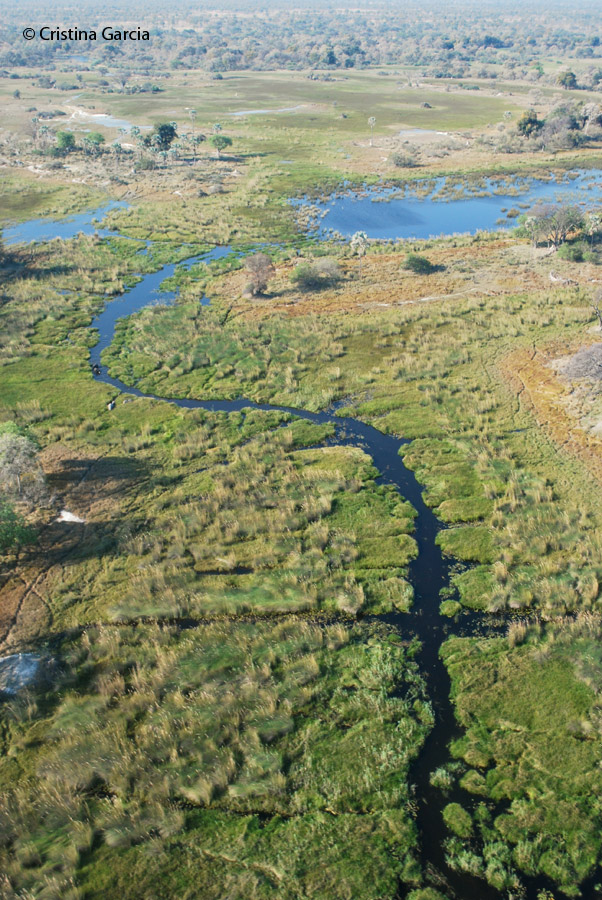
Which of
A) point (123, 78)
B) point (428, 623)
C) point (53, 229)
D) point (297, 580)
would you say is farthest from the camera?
point (123, 78)

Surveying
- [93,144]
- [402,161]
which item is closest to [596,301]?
[402,161]

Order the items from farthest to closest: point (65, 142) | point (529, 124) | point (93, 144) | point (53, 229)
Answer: point (529, 124), point (93, 144), point (65, 142), point (53, 229)

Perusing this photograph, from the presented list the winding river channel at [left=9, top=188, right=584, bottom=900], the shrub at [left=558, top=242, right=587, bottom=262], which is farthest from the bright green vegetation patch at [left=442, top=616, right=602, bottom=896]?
the shrub at [left=558, top=242, right=587, bottom=262]

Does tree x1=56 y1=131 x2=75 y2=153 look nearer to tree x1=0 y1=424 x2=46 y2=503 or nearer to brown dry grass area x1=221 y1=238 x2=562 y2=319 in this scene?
brown dry grass area x1=221 y1=238 x2=562 y2=319

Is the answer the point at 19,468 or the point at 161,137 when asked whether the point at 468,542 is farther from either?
the point at 161,137

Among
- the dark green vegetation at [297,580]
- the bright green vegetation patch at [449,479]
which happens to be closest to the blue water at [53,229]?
the dark green vegetation at [297,580]

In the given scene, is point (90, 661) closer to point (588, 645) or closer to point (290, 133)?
point (588, 645)

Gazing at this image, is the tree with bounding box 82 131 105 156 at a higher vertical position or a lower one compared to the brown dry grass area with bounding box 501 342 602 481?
higher
